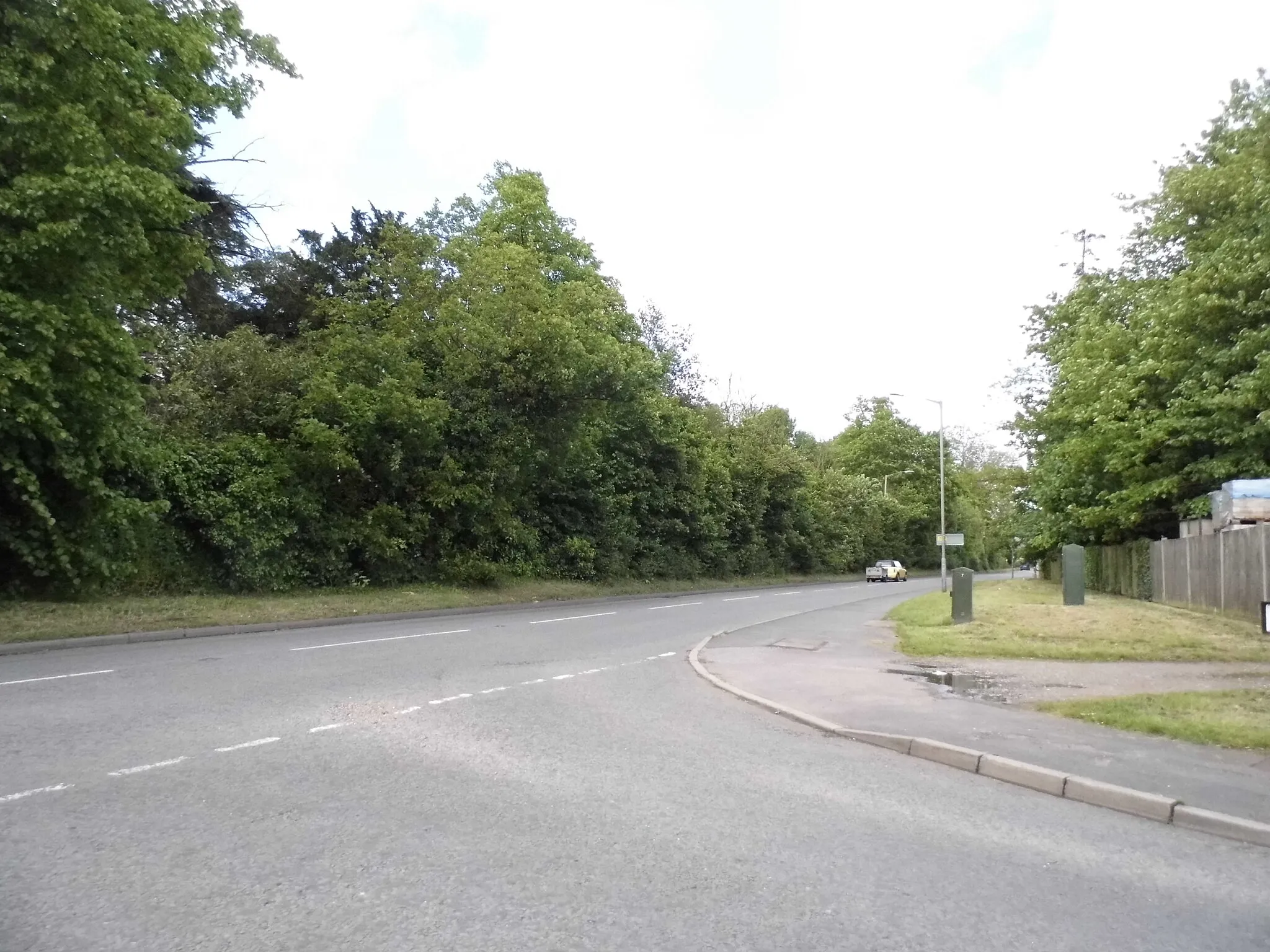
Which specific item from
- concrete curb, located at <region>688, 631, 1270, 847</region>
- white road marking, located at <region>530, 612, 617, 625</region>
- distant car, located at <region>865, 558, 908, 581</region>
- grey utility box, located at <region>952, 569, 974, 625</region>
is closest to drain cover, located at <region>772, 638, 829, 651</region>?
grey utility box, located at <region>952, 569, 974, 625</region>

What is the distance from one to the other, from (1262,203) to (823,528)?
3727 centimetres

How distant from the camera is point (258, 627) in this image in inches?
722

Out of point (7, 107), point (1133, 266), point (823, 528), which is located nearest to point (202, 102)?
point (7, 107)

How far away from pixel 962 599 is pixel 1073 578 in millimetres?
6227

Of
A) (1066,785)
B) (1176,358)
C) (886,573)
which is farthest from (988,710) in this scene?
(886,573)

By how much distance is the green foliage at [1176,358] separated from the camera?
23328 mm

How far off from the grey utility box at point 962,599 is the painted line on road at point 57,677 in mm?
14851

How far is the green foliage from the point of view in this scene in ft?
76.5

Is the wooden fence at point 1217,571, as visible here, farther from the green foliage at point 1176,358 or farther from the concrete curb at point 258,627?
the concrete curb at point 258,627

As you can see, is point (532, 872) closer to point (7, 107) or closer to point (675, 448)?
point (7, 107)

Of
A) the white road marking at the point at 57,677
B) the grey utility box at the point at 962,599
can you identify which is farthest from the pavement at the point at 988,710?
the white road marking at the point at 57,677

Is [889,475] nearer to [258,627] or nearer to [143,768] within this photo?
[258,627]

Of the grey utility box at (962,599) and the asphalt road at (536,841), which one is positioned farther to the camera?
the grey utility box at (962,599)

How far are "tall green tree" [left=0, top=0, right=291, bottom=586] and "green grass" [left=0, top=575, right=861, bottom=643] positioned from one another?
89 centimetres
